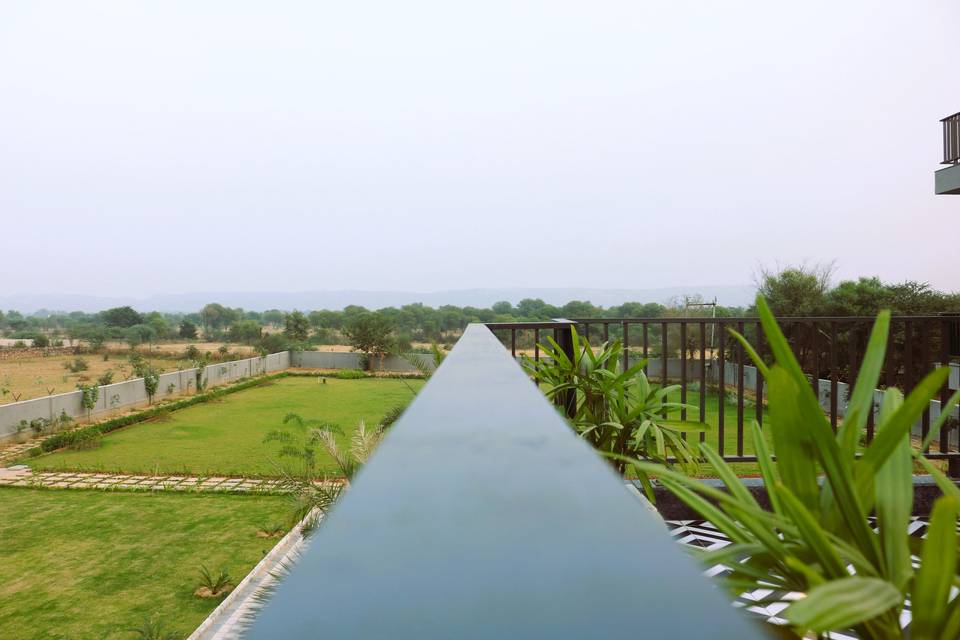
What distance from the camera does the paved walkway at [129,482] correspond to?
42.9ft

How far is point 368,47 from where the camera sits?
3859cm

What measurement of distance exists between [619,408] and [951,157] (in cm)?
746

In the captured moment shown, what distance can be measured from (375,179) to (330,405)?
126 feet

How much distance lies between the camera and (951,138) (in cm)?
691

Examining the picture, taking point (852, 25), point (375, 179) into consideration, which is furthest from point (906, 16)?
point (375, 179)

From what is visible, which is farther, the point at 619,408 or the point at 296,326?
the point at 296,326

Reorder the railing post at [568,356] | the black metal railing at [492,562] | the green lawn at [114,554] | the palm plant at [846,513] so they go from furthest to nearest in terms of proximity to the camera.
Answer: the green lawn at [114,554], the railing post at [568,356], the palm plant at [846,513], the black metal railing at [492,562]

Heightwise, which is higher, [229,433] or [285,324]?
[285,324]

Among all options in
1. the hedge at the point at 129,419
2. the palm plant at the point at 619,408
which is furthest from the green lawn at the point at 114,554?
the palm plant at the point at 619,408

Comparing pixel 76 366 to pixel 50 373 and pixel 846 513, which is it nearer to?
pixel 50 373

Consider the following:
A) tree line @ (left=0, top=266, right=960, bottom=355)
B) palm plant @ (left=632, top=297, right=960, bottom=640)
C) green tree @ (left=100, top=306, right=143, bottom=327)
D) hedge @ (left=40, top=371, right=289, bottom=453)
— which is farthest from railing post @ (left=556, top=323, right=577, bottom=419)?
green tree @ (left=100, top=306, right=143, bottom=327)

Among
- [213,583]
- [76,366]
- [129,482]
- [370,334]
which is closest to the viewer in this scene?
[213,583]

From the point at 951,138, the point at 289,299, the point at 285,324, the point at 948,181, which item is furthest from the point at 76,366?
the point at 289,299

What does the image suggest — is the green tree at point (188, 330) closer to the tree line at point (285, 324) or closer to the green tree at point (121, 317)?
the tree line at point (285, 324)
